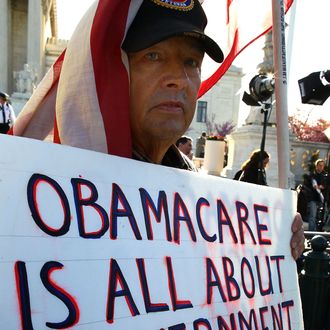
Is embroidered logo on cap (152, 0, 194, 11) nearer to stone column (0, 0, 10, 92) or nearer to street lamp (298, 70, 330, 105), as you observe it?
street lamp (298, 70, 330, 105)

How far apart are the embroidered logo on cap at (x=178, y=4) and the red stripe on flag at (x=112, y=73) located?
11 cm

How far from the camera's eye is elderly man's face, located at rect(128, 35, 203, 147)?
1.37 meters

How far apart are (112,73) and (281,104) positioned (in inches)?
33.1

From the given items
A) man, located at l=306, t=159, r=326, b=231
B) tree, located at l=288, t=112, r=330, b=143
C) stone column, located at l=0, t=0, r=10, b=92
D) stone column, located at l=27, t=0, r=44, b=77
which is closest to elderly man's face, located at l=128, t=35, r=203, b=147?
man, located at l=306, t=159, r=326, b=231

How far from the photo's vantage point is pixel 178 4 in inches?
55.3

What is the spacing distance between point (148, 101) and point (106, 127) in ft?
0.51

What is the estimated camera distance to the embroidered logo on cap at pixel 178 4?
1.38m

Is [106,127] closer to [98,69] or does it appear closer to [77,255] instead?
[98,69]

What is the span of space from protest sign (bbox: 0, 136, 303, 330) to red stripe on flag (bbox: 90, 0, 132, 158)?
0.15 meters

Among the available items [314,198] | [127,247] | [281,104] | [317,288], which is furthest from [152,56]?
[314,198]

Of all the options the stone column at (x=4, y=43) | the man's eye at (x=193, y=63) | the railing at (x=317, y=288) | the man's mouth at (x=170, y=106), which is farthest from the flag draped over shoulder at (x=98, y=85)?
the stone column at (x=4, y=43)

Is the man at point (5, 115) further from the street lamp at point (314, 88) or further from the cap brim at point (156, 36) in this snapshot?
the cap brim at point (156, 36)

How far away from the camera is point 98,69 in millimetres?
1323

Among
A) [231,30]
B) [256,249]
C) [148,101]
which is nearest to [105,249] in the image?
[148,101]
